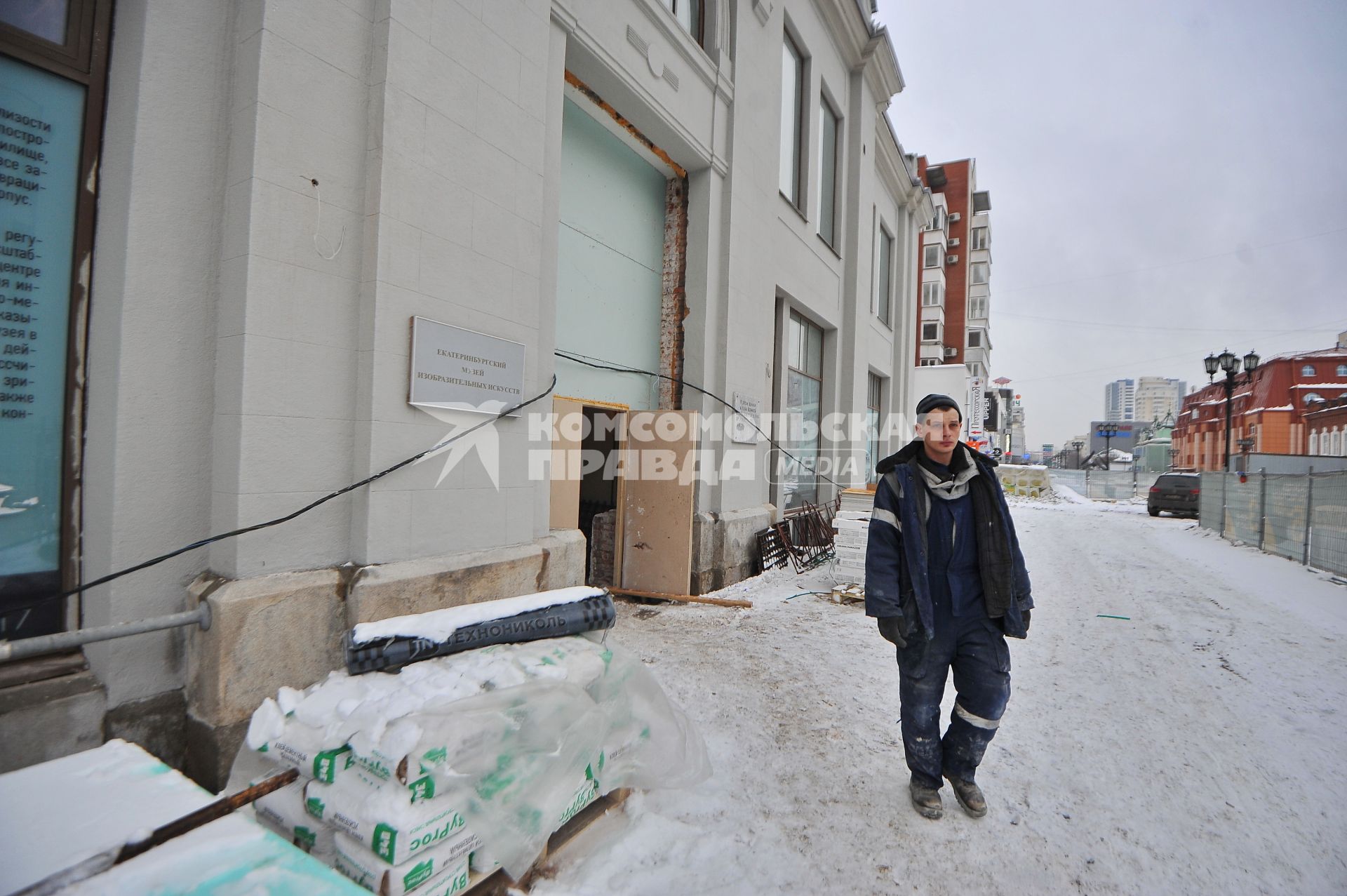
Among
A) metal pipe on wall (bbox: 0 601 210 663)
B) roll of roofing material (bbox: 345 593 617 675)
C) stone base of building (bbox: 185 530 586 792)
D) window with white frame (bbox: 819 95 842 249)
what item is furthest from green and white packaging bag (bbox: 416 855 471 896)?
window with white frame (bbox: 819 95 842 249)

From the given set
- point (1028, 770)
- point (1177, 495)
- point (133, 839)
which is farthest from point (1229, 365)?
point (133, 839)

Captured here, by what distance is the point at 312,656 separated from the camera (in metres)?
3.14

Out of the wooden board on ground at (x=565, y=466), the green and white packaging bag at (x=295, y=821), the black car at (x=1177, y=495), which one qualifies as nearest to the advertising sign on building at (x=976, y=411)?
the black car at (x=1177, y=495)

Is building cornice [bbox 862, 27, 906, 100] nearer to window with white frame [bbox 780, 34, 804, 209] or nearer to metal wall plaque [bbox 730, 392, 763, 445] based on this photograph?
window with white frame [bbox 780, 34, 804, 209]

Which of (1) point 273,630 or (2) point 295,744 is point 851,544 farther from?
(2) point 295,744

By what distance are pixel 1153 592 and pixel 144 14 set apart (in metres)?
11.0

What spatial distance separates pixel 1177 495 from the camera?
784 inches

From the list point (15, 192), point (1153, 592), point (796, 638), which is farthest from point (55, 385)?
point (1153, 592)

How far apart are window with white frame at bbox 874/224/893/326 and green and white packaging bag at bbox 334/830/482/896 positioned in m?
15.5

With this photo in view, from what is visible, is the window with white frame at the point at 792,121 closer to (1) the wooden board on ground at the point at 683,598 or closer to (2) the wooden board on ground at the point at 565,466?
(2) the wooden board on ground at the point at 565,466

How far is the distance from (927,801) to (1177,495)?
2304 centimetres

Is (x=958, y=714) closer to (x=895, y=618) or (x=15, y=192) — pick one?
(x=895, y=618)

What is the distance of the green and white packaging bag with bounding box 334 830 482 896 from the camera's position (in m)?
1.93

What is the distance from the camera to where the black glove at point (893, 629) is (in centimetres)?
289
